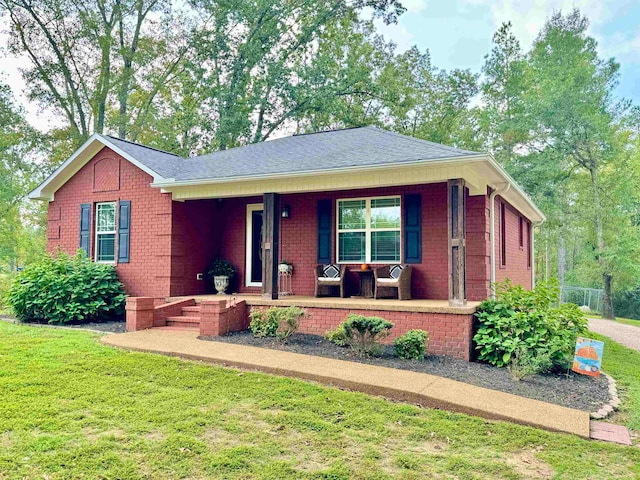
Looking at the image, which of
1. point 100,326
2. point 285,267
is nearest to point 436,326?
point 285,267

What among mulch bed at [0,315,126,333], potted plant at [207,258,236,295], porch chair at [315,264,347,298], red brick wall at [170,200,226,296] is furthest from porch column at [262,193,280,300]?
mulch bed at [0,315,126,333]

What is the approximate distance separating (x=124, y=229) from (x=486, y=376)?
8.08 m

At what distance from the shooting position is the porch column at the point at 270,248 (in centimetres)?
852

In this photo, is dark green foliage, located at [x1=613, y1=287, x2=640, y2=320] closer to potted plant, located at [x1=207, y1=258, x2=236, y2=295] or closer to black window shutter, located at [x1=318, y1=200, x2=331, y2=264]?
black window shutter, located at [x1=318, y1=200, x2=331, y2=264]

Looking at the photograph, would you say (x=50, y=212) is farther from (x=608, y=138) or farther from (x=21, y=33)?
(x=608, y=138)

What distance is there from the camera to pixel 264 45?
66.2ft

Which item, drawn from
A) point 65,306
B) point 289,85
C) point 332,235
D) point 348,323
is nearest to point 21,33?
point 289,85

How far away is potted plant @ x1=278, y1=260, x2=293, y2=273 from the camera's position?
9.81 metres

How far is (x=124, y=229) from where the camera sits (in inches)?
402

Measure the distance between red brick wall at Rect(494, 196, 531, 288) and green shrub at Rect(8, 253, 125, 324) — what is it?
26.3ft

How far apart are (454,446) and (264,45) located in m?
19.8

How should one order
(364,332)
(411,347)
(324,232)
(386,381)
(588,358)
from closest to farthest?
1. (386,381)
2. (588,358)
3. (411,347)
4. (364,332)
5. (324,232)

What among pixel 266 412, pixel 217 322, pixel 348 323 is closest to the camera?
pixel 266 412

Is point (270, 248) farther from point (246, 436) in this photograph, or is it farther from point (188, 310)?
point (246, 436)
